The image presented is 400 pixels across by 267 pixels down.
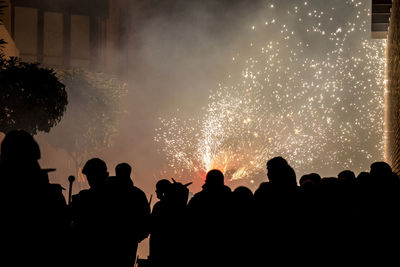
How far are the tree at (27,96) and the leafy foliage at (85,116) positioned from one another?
65.7ft

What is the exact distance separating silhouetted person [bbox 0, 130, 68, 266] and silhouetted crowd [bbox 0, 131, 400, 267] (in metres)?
1.29

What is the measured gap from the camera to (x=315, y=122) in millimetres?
50906

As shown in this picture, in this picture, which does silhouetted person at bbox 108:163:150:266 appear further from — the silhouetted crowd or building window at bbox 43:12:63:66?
building window at bbox 43:12:63:66

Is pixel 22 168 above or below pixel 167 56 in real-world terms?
below

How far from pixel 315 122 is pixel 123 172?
46397 millimetres

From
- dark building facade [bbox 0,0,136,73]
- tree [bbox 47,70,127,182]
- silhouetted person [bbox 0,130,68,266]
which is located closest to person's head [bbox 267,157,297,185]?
silhouetted person [bbox 0,130,68,266]

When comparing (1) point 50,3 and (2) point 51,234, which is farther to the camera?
(1) point 50,3

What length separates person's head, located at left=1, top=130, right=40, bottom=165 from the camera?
3.11 metres

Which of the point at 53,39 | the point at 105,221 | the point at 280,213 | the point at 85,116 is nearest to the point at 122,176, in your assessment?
the point at 105,221

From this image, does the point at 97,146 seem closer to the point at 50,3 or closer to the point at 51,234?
the point at 50,3

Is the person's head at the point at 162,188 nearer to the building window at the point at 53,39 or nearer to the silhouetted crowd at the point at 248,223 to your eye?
the silhouetted crowd at the point at 248,223

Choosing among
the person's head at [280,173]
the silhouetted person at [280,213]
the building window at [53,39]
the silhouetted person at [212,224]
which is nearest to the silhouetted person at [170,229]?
the silhouetted person at [212,224]

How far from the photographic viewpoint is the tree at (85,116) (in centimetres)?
3120

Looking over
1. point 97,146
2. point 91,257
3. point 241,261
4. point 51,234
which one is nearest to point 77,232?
point 91,257
